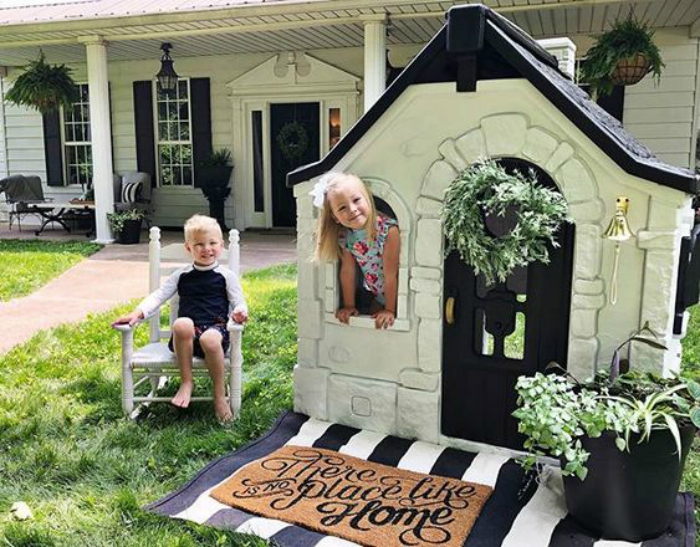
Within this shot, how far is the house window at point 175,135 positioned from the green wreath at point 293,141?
171 cm

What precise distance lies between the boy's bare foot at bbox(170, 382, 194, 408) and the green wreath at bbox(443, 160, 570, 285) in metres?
1.55

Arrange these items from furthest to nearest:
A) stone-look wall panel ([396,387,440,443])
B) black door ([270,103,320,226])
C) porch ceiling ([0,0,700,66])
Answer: black door ([270,103,320,226]) → porch ceiling ([0,0,700,66]) → stone-look wall panel ([396,387,440,443])

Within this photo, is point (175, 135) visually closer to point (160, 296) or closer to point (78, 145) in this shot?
point (78, 145)

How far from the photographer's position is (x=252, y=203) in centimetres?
1120

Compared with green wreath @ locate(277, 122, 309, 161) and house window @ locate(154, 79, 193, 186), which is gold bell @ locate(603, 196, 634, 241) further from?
house window @ locate(154, 79, 193, 186)

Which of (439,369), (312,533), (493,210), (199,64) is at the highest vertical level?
(199,64)

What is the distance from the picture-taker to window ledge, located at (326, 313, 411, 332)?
3102 millimetres

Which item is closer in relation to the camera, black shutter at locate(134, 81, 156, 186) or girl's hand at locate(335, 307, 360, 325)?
girl's hand at locate(335, 307, 360, 325)

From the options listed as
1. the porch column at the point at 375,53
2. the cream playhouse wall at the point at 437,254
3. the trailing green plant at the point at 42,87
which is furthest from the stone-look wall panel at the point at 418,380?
the trailing green plant at the point at 42,87

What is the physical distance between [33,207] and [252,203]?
3630mm

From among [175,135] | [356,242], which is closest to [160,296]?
[356,242]

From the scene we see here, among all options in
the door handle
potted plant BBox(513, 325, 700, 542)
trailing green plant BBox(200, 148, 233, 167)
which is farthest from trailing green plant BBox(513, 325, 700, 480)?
trailing green plant BBox(200, 148, 233, 167)

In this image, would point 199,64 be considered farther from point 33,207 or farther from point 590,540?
point 590,540

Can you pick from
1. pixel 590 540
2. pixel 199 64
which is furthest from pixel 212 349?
pixel 199 64
